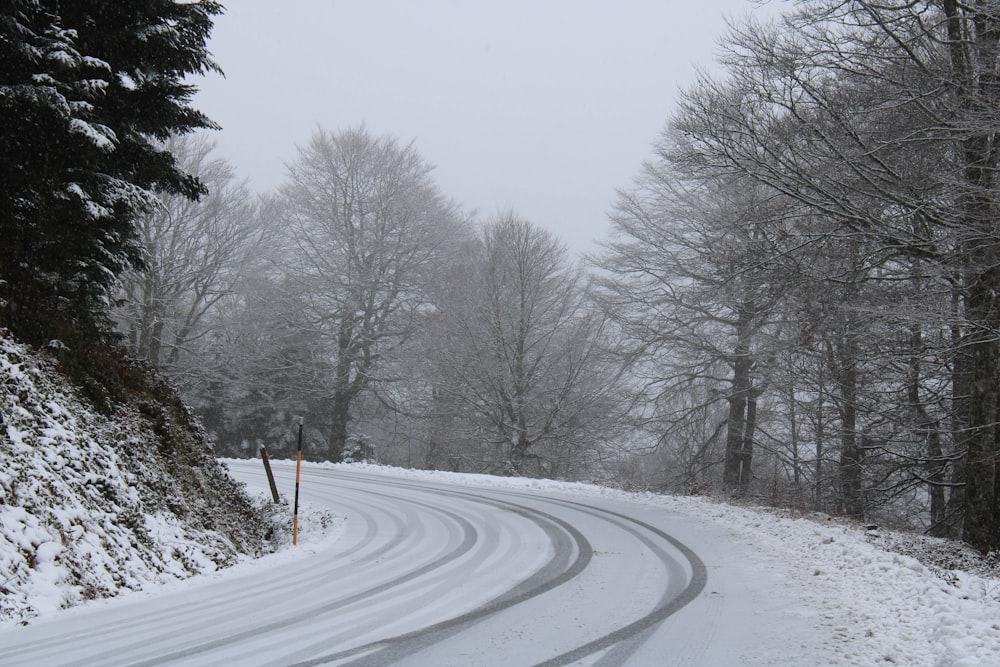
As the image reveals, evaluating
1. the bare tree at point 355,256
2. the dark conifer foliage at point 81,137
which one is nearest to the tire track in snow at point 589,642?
the dark conifer foliage at point 81,137

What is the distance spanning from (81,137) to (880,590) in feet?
33.6

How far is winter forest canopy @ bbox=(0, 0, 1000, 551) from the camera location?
8.56m

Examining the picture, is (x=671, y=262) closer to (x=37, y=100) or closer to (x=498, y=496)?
(x=498, y=496)

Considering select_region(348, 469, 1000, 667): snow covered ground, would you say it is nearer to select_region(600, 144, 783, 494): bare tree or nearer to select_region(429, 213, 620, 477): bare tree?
select_region(600, 144, 783, 494): bare tree

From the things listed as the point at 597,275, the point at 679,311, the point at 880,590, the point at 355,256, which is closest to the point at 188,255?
the point at 355,256

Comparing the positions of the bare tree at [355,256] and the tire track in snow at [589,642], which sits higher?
the bare tree at [355,256]

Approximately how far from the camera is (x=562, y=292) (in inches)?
878

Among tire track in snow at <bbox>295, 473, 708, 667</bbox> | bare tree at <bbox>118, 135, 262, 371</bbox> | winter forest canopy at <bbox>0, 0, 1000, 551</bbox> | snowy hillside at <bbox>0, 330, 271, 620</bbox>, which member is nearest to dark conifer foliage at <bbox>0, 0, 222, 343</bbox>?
winter forest canopy at <bbox>0, 0, 1000, 551</bbox>

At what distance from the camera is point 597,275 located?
18906 millimetres

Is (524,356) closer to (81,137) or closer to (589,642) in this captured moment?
(81,137)

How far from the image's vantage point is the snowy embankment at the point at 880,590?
15.0 feet

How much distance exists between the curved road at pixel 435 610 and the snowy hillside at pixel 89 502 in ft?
1.35

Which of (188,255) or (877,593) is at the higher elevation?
(188,255)

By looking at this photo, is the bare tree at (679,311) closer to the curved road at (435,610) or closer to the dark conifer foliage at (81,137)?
Result: the curved road at (435,610)
